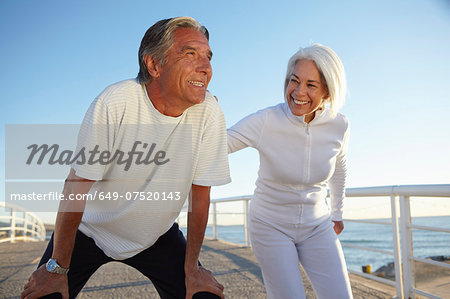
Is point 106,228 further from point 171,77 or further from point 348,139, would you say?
point 348,139

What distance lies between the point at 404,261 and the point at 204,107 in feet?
8.14

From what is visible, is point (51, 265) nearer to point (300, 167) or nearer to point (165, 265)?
point (165, 265)

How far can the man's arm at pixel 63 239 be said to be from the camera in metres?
1.49

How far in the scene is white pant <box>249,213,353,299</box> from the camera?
1.95 m

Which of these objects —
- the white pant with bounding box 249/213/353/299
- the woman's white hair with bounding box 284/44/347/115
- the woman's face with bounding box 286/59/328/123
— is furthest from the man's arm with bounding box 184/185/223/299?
the woman's white hair with bounding box 284/44/347/115

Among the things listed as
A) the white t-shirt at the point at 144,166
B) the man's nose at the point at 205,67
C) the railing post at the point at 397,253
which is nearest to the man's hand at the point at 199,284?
the white t-shirt at the point at 144,166

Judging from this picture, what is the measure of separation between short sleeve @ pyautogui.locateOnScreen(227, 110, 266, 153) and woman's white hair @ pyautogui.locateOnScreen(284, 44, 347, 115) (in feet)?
1.41

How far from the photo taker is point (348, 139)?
2.36 metres

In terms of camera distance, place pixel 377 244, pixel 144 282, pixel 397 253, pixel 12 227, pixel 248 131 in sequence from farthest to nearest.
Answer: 1. pixel 377 244
2. pixel 12 227
3. pixel 144 282
4. pixel 397 253
5. pixel 248 131

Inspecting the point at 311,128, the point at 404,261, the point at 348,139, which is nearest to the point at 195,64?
the point at 311,128

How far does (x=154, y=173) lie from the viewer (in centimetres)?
167

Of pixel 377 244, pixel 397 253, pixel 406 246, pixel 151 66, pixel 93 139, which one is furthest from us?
pixel 377 244

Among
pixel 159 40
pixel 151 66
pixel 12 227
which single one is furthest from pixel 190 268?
pixel 12 227

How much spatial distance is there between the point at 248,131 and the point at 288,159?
298mm
